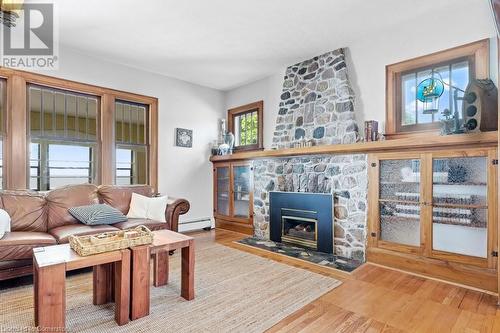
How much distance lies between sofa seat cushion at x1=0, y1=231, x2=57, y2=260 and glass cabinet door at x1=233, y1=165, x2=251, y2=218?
2.91m

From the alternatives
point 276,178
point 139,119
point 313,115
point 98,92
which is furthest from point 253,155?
point 98,92

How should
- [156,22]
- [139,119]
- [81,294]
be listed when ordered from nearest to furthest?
[81,294], [156,22], [139,119]

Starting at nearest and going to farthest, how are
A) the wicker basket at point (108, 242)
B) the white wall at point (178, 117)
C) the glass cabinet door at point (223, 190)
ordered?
the wicker basket at point (108, 242) < the white wall at point (178, 117) < the glass cabinet door at point (223, 190)

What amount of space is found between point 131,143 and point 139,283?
3.10 meters

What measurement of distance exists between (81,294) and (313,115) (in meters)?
3.52

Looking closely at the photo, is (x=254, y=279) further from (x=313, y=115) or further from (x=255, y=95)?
(x=255, y=95)

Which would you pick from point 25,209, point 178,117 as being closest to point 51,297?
point 25,209

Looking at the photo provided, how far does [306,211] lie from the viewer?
393 centimetres

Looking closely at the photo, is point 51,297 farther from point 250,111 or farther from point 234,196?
point 250,111

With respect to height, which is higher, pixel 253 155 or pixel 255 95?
pixel 255 95

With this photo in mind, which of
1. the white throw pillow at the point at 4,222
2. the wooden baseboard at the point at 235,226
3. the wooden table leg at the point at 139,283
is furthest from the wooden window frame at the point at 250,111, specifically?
the white throw pillow at the point at 4,222

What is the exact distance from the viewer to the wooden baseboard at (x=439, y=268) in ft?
8.26

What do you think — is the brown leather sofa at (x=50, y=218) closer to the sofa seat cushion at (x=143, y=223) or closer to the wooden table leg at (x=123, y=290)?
the sofa seat cushion at (x=143, y=223)

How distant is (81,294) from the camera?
2.46 m
